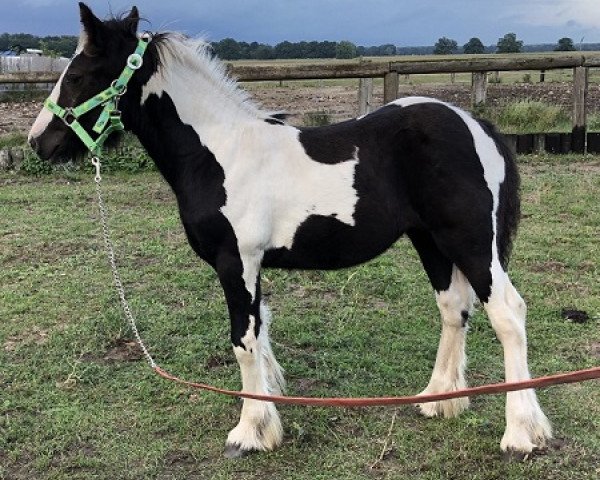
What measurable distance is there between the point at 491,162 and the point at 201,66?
155 centimetres

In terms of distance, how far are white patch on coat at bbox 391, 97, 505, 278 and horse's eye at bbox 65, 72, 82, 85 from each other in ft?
5.65

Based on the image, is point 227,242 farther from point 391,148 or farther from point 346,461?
point 346,461

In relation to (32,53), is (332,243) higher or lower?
lower

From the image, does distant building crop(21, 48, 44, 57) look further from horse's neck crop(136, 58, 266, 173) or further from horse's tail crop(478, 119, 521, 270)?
horse's tail crop(478, 119, 521, 270)

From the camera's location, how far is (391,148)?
3.23 metres

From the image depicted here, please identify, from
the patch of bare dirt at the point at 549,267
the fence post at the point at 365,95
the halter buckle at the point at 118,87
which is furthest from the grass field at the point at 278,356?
the fence post at the point at 365,95

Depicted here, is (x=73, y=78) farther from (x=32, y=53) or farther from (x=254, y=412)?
(x=32, y=53)

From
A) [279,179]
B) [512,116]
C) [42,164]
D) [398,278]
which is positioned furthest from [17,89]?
[279,179]

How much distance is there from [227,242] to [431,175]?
1.06 metres

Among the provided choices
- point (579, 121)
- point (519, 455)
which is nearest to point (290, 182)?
point (519, 455)

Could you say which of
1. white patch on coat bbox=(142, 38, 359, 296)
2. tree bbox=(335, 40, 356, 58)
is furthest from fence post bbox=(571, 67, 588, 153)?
tree bbox=(335, 40, 356, 58)

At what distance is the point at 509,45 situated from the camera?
212 feet

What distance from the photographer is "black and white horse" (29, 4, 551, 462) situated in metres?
3.11

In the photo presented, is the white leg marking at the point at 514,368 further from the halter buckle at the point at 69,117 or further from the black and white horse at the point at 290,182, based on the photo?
the halter buckle at the point at 69,117
